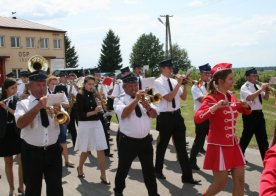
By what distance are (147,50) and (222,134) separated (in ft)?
302

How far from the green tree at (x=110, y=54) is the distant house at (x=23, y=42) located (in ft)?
68.2

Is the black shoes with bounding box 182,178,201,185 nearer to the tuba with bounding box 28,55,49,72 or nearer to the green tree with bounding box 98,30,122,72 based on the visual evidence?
the tuba with bounding box 28,55,49,72

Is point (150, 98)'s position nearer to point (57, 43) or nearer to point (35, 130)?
point (35, 130)

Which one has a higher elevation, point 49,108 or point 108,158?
point 49,108

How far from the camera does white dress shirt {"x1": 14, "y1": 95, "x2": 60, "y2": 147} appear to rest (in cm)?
458

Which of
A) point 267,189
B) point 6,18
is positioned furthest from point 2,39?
point 267,189

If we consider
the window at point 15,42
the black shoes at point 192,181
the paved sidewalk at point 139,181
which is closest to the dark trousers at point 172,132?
the black shoes at point 192,181

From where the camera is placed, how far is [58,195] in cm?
466

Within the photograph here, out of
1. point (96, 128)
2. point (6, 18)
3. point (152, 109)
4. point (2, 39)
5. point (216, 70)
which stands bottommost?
point (96, 128)

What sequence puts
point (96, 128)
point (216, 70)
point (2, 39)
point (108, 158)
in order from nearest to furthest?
point (216, 70)
point (96, 128)
point (108, 158)
point (2, 39)

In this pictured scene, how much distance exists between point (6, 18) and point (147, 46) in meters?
50.8

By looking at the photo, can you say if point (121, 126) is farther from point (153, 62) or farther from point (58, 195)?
point (153, 62)

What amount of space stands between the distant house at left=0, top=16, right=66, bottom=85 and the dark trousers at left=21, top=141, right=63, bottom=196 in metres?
39.9

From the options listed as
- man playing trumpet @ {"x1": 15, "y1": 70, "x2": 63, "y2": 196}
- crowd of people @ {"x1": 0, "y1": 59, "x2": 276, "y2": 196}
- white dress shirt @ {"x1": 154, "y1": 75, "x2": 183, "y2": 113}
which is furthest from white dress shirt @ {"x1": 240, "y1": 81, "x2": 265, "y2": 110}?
man playing trumpet @ {"x1": 15, "y1": 70, "x2": 63, "y2": 196}
